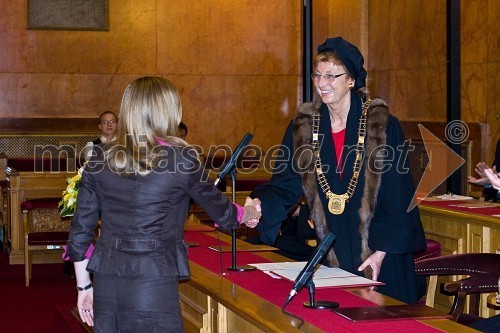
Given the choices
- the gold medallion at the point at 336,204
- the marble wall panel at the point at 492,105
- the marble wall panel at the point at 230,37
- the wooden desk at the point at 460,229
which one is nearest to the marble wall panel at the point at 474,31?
the marble wall panel at the point at 492,105

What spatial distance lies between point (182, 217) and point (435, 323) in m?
0.97

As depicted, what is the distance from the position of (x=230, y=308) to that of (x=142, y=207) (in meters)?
0.53

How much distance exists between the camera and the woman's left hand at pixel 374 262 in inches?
155

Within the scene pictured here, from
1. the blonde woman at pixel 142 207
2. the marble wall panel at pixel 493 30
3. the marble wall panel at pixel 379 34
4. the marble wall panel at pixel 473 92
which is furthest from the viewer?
the marble wall panel at pixel 379 34

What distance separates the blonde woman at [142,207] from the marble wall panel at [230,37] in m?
10.3

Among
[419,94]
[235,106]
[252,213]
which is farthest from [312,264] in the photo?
[235,106]

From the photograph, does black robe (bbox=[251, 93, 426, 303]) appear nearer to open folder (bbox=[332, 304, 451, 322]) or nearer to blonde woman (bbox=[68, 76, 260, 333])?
open folder (bbox=[332, 304, 451, 322])

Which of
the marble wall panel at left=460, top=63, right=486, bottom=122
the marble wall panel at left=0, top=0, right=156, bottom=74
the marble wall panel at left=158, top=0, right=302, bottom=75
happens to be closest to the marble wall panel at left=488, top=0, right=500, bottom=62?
the marble wall panel at left=460, top=63, right=486, bottom=122

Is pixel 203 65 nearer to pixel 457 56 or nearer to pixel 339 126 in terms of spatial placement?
pixel 457 56

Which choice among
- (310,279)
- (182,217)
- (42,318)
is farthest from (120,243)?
(42,318)

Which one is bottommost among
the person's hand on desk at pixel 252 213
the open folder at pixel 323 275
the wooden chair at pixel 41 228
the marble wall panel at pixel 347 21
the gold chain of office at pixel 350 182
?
the wooden chair at pixel 41 228

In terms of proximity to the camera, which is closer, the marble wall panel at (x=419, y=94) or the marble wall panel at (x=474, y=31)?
the marble wall panel at (x=474, y=31)

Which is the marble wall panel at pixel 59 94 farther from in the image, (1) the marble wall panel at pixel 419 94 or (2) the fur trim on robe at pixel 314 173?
(2) the fur trim on robe at pixel 314 173

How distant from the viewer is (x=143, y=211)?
3.16 meters
